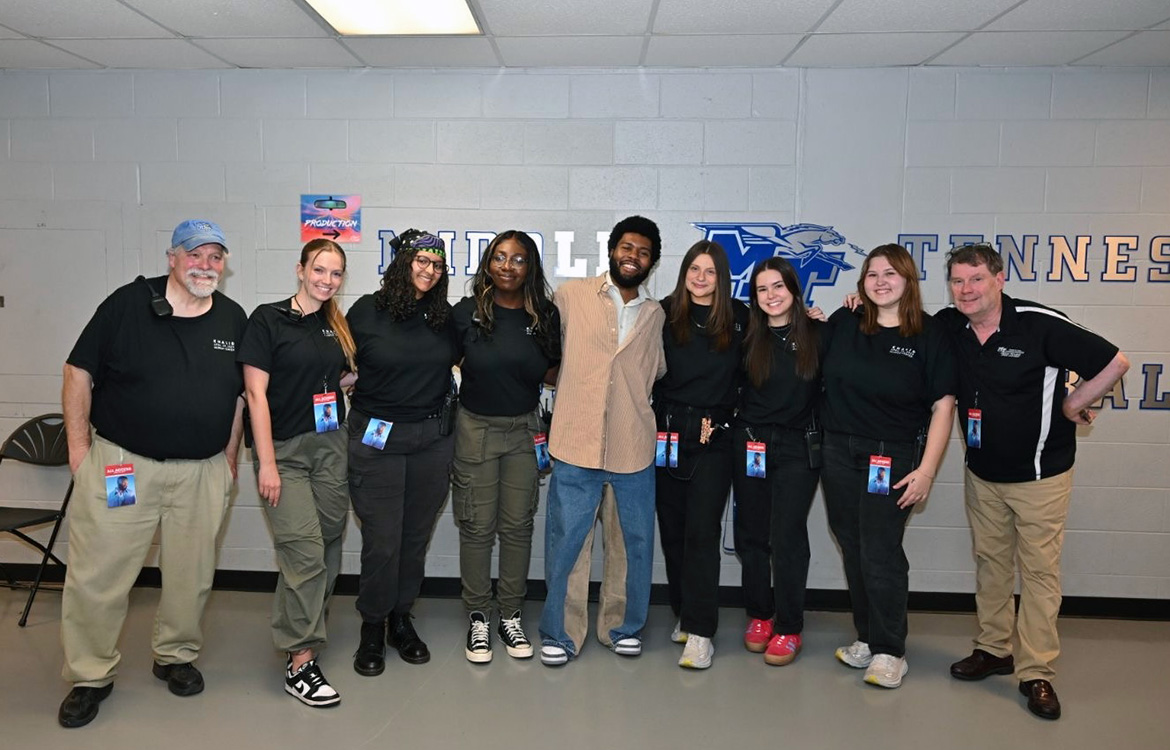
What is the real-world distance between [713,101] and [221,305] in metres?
2.56

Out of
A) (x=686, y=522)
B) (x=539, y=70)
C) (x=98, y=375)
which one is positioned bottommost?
(x=686, y=522)

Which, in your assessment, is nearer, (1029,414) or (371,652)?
(1029,414)

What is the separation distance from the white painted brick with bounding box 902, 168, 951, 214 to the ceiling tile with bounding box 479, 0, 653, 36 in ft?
5.29

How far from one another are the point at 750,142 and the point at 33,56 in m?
3.65

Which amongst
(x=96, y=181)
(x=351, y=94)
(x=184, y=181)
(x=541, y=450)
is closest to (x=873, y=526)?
(x=541, y=450)

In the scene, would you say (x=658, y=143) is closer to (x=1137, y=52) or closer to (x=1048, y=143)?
(x=1048, y=143)

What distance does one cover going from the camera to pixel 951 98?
12.6 feet

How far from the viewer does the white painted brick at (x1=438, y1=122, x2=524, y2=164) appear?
3.94 metres

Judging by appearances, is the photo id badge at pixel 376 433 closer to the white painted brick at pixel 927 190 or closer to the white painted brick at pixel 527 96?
the white painted brick at pixel 527 96

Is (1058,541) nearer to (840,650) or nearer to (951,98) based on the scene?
(840,650)

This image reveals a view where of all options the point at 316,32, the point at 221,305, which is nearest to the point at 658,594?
the point at 221,305

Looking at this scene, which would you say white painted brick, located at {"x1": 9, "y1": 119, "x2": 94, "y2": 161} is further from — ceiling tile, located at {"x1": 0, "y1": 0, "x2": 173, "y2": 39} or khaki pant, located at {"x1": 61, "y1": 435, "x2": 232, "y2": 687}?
khaki pant, located at {"x1": 61, "y1": 435, "x2": 232, "y2": 687}

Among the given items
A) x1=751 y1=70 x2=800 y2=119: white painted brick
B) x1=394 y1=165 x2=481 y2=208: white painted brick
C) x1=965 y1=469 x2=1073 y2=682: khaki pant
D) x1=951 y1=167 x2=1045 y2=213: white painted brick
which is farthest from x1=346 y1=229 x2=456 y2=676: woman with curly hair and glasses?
x1=951 y1=167 x2=1045 y2=213: white painted brick

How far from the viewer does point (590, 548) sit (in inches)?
130
